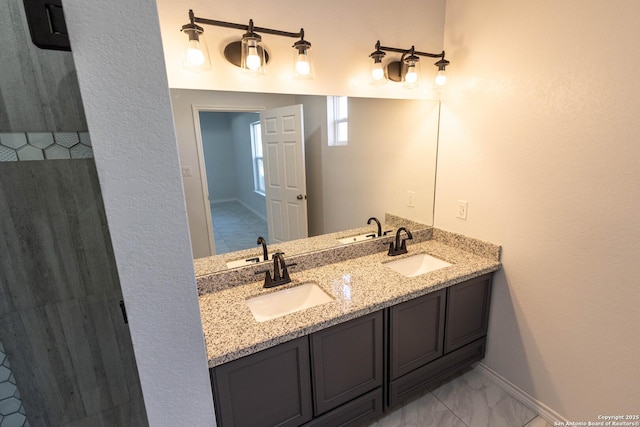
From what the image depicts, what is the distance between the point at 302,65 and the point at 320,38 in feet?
0.79

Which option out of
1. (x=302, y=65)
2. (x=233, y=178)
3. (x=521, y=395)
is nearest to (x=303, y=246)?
(x=233, y=178)

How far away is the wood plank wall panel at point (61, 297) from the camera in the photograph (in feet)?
3.22

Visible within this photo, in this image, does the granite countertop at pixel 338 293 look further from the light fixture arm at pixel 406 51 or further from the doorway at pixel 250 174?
the light fixture arm at pixel 406 51

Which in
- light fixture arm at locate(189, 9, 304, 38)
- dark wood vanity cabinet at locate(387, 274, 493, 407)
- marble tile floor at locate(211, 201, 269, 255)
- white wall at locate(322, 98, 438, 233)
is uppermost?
light fixture arm at locate(189, 9, 304, 38)

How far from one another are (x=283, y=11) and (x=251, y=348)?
5.22 ft

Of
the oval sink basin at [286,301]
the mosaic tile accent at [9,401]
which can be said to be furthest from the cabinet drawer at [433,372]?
the mosaic tile accent at [9,401]

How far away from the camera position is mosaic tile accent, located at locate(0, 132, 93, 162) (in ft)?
3.11

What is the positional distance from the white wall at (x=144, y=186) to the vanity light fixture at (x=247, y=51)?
0.74 metres

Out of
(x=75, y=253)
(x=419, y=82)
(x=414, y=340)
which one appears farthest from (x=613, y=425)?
(x=75, y=253)

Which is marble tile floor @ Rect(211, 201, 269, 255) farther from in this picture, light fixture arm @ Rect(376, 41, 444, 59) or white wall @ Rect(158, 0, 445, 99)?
light fixture arm @ Rect(376, 41, 444, 59)

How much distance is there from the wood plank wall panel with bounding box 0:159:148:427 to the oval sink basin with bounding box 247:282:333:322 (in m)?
0.56

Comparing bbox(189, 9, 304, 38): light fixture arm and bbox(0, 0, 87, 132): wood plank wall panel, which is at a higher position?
bbox(189, 9, 304, 38): light fixture arm

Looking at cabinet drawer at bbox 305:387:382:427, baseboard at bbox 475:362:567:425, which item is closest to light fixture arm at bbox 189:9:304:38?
cabinet drawer at bbox 305:387:382:427

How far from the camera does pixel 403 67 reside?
6.09 feet
